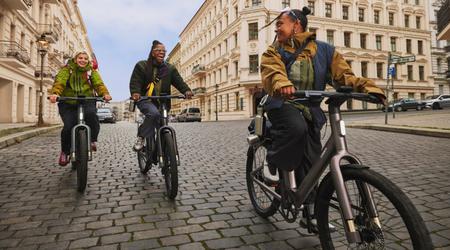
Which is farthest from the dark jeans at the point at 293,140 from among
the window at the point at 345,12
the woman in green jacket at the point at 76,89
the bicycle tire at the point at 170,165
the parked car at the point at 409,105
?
the window at the point at 345,12

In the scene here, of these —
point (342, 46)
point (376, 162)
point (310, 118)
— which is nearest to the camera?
point (310, 118)

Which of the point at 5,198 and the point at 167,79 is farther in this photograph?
the point at 167,79

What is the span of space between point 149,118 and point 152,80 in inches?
23.8

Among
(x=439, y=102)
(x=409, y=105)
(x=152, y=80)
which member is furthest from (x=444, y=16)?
(x=152, y=80)

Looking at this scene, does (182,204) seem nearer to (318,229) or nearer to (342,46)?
(318,229)

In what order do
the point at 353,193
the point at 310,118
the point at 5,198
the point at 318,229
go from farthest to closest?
the point at 5,198 < the point at 310,118 < the point at 318,229 < the point at 353,193

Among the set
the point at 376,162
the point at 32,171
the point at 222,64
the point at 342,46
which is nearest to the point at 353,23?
the point at 342,46

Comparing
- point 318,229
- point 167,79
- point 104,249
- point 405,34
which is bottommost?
point 104,249

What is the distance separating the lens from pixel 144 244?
8.14 ft

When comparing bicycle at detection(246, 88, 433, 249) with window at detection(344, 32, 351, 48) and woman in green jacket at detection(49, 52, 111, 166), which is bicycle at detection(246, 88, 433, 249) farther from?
window at detection(344, 32, 351, 48)

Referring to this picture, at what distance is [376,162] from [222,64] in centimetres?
3838

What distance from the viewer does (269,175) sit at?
8.98ft

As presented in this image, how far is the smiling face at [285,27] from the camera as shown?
2.54 metres

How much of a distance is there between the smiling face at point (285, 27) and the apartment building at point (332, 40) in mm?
32275
